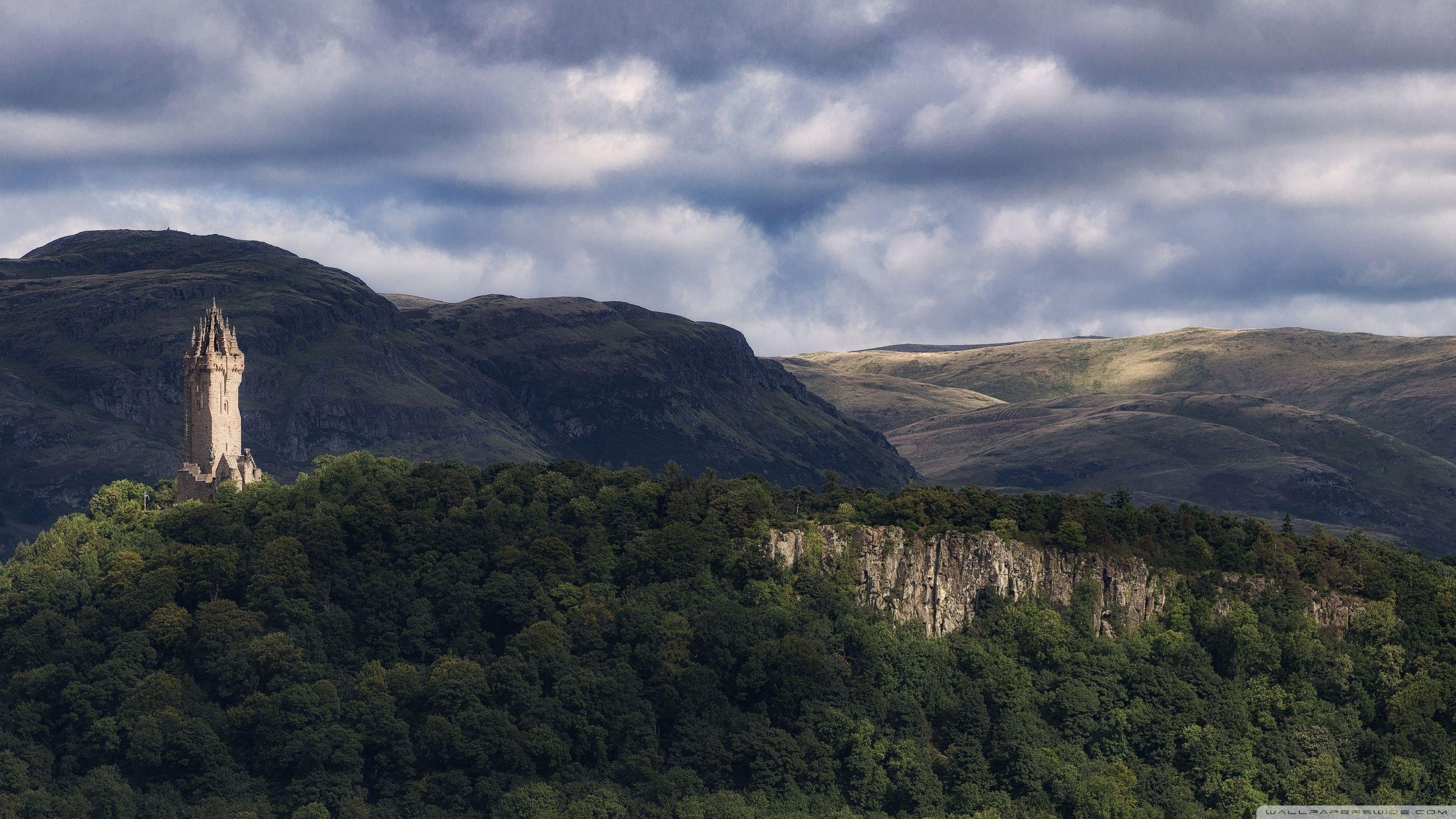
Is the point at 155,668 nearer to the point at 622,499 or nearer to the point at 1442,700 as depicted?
the point at 622,499

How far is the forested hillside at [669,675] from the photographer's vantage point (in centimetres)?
15450

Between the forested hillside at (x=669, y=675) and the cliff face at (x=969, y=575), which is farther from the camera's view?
the cliff face at (x=969, y=575)

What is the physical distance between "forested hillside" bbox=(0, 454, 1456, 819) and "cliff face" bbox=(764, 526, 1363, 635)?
2.01 metres

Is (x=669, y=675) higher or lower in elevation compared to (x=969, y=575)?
lower

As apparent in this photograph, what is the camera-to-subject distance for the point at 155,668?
170500 millimetres

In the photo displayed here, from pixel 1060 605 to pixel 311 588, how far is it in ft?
255

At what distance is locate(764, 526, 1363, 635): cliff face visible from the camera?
180 m

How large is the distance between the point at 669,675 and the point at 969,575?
35.5 m

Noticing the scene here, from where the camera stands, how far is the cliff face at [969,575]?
589 ft

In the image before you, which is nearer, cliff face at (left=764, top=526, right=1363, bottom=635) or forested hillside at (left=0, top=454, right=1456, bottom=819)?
forested hillside at (left=0, top=454, right=1456, bottom=819)

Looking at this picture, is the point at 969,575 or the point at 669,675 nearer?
the point at 669,675

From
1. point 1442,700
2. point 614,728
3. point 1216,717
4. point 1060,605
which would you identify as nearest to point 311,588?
point 614,728

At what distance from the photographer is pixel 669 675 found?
165875 mm

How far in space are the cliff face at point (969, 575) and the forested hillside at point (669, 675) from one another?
2.01 metres
